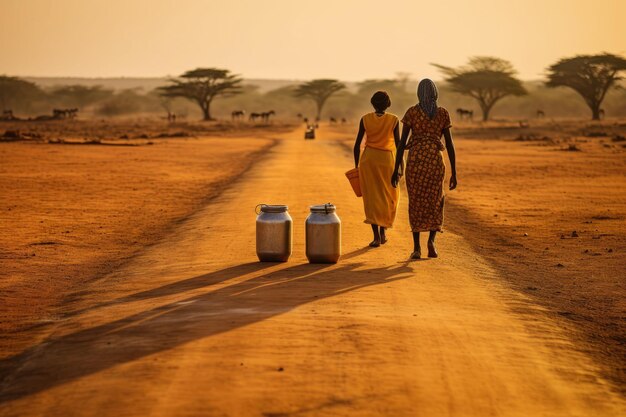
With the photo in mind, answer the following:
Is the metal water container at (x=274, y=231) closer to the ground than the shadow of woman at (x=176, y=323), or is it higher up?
higher up

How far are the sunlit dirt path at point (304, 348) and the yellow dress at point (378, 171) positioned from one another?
2.50ft

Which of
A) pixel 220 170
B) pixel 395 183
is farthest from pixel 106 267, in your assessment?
pixel 220 170

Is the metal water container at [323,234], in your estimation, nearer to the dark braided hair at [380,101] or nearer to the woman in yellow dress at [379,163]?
the woman in yellow dress at [379,163]

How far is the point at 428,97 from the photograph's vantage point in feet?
32.8

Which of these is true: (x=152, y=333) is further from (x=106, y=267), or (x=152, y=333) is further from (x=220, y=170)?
(x=220, y=170)

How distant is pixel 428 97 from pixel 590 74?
232ft

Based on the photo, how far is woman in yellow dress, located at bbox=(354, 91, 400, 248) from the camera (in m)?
10.7

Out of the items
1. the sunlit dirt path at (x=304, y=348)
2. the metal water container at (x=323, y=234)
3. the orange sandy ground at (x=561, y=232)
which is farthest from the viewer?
the metal water container at (x=323, y=234)

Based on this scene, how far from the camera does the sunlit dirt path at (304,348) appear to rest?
17.5 ft

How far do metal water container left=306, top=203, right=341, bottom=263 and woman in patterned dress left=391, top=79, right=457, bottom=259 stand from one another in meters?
0.99

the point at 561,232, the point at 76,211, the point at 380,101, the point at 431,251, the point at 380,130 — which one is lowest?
the point at 76,211

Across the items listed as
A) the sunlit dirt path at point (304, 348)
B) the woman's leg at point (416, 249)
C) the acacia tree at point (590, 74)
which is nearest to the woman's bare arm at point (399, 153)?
the woman's leg at point (416, 249)

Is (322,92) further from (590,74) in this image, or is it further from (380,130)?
(380,130)

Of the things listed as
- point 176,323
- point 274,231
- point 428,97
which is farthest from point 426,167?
point 176,323
